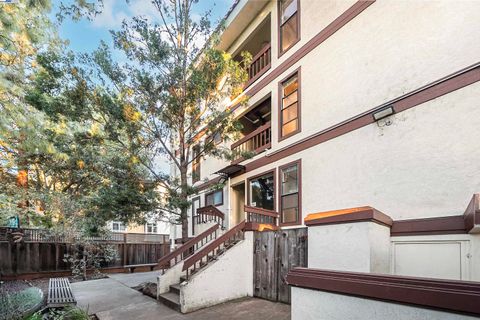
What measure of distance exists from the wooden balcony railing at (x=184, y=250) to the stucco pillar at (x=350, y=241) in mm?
5131

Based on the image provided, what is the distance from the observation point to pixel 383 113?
5.47 m

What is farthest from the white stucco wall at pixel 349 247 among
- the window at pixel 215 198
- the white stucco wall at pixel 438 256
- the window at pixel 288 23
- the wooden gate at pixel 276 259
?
the window at pixel 215 198

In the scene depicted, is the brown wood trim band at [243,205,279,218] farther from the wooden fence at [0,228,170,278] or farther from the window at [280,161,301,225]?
the wooden fence at [0,228,170,278]

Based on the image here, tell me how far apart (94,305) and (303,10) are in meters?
9.76

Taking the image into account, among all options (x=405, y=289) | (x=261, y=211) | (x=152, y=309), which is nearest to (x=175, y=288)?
(x=152, y=309)

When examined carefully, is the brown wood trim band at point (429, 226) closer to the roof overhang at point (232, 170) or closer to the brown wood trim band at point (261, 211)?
the brown wood trim band at point (261, 211)

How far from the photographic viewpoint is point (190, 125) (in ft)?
27.9

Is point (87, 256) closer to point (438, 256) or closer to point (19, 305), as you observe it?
point (19, 305)

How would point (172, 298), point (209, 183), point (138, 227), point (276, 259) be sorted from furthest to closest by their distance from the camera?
point (209, 183), point (138, 227), point (172, 298), point (276, 259)

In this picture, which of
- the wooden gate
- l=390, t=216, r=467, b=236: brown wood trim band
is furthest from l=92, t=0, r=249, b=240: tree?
l=390, t=216, r=467, b=236: brown wood trim band

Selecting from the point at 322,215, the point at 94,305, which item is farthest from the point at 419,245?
the point at 94,305

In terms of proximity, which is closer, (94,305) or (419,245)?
(419,245)

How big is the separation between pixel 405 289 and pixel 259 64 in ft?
31.7

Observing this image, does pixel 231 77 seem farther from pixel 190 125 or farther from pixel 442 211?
pixel 442 211
